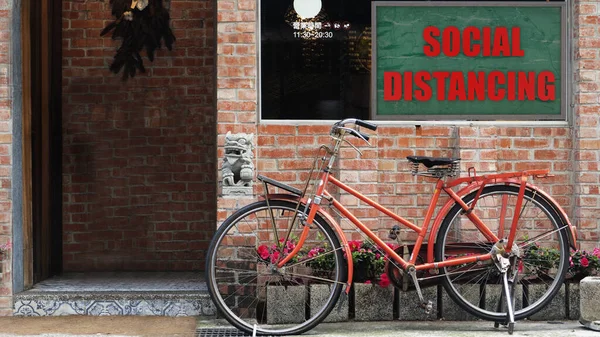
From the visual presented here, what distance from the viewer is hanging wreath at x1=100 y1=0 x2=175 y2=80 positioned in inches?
326

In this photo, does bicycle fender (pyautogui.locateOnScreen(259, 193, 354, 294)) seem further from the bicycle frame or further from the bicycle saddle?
the bicycle saddle

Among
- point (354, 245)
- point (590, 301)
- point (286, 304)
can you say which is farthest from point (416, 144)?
point (590, 301)

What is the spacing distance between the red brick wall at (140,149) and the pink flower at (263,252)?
2.20m

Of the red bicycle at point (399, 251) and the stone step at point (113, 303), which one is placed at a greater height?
the red bicycle at point (399, 251)

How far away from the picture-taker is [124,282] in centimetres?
730

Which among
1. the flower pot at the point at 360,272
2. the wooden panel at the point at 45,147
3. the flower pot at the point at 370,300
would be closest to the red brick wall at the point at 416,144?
the flower pot at the point at 360,272

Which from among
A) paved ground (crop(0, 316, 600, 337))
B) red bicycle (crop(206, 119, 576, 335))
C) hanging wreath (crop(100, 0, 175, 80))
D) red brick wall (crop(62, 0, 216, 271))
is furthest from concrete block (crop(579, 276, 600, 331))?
hanging wreath (crop(100, 0, 175, 80))

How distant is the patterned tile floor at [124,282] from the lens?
6.83 metres

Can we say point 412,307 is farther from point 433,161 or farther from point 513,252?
point 433,161

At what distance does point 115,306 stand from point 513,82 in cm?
323

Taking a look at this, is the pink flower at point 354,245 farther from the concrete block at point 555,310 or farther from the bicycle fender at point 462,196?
the concrete block at point 555,310

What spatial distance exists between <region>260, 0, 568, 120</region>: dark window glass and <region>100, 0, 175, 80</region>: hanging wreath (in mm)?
2039

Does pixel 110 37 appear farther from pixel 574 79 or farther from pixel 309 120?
pixel 574 79

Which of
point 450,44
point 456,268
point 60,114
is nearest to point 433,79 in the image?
point 450,44
